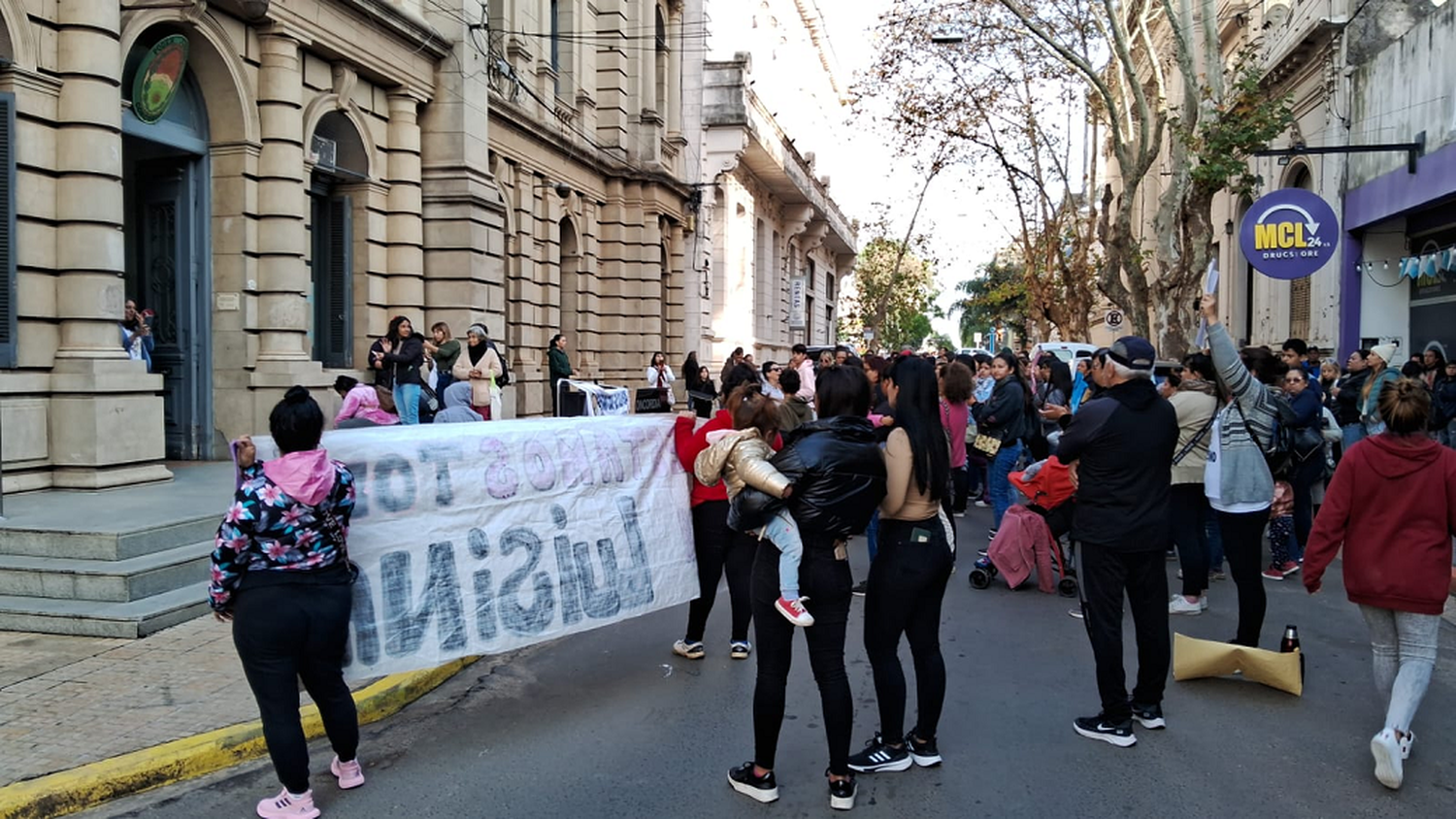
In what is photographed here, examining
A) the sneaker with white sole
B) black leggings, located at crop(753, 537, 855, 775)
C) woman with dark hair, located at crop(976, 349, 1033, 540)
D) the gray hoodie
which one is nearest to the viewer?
black leggings, located at crop(753, 537, 855, 775)

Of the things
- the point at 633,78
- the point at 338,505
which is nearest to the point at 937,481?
the point at 338,505

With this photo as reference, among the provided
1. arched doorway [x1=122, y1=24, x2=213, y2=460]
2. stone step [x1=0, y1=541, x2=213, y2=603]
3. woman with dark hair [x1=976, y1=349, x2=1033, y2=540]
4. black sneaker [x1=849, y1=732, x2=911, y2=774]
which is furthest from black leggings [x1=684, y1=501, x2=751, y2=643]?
arched doorway [x1=122, y1=24, x2=213, y2=460]

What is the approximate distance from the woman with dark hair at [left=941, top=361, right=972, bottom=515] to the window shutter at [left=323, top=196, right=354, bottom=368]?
28.6 ft

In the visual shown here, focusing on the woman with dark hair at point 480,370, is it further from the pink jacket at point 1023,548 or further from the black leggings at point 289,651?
the black leggings at point 289,651

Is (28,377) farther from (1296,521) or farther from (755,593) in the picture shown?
(1296,521)

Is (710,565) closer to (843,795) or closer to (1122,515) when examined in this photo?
(843,795)

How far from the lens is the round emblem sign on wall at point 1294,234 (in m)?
13.0

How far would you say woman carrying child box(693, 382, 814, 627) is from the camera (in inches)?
171

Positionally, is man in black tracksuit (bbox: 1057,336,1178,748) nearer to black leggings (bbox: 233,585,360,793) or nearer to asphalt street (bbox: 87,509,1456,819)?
asphalt street (bbox: 87,509,1456,819)

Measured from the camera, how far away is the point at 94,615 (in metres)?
6.87

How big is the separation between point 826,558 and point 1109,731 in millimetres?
1901

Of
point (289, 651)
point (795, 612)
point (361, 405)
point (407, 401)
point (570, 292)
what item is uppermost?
point (570, 292)

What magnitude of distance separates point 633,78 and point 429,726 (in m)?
22.1

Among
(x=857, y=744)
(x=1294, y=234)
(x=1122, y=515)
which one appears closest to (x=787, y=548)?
(x=857, y=744)
